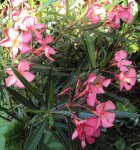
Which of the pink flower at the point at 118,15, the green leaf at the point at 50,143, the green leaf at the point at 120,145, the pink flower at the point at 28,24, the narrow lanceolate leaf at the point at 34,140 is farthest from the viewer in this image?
the green leaf at the point at 120,145

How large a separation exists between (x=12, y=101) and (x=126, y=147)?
782 mm

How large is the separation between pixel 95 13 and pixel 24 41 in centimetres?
36

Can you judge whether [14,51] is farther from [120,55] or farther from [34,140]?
[120,55]

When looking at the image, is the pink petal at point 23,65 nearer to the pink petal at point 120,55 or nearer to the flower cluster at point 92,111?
the flower cluster at point 92,111

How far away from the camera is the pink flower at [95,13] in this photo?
149cm

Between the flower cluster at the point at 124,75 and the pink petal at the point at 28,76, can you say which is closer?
the pink petal at the point at 28,76

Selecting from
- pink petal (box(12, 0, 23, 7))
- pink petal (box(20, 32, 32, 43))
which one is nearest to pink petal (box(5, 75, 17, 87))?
pink petal (box(20, 32, 32, 43))

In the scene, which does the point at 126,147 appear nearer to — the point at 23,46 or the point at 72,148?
the point at 72,148

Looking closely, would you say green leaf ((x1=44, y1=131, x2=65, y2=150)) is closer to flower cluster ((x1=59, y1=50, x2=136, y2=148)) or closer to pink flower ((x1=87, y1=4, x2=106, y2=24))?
flower cluster ((x1=59, y1=50, x2=136, y2=148))

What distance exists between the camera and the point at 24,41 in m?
1.33

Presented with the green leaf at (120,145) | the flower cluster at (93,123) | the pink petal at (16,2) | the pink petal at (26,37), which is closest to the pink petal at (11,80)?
the pink petal at (26,37)

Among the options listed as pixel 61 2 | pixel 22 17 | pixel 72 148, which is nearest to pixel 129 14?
pixel 61 2

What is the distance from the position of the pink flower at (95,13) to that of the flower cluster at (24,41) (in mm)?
218

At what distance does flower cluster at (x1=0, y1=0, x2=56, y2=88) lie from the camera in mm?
1318
